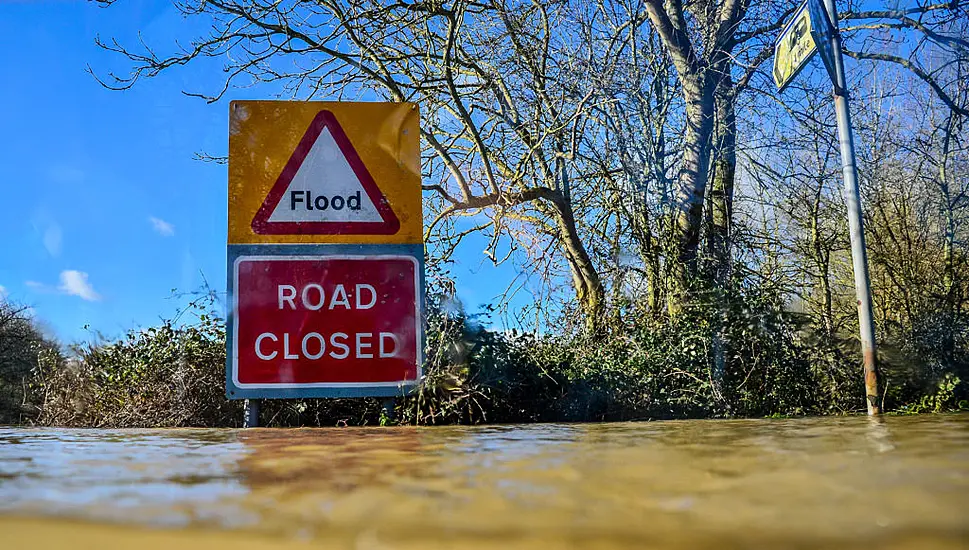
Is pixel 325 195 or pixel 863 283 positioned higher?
pixel 325 195

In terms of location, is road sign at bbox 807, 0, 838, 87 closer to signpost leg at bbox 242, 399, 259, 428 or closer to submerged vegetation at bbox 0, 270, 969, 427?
submerged vegetation at bbox 0, 270, 969, 427

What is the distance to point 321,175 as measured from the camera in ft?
11.0

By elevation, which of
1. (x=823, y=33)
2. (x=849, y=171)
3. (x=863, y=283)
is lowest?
(x=863, y=283)

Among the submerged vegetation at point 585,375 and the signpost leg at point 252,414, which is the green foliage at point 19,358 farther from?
the signpost leg at point 252,414

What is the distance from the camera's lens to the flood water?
0.36 m

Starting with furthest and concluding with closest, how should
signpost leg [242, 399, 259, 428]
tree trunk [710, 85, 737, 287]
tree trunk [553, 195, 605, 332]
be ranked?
tree trunk [553, 195, 605, 332] → tree trunk [710, 85, 737, 287] → signpost leg [242, 399, 259, 428]

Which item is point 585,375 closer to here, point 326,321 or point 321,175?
point 326,321

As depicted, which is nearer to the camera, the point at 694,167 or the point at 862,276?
the point at 862,276

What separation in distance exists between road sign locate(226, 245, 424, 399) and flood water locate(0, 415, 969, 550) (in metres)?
2.51

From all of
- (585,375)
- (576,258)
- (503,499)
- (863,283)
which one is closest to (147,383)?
(585,375)

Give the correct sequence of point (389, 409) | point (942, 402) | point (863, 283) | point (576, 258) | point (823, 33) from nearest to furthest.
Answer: point (389, 409) → point (863, 283) → point (823, 33) → point (942, 402) → point (576, 258)

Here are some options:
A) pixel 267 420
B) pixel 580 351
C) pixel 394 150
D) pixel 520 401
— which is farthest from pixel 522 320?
pixel 394 150

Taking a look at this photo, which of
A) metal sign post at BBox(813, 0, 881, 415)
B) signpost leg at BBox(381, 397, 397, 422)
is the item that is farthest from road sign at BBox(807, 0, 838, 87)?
signpost leg at BBox(381, 397, 397, 422)

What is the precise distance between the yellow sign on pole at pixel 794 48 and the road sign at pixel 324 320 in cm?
276
